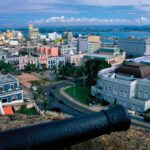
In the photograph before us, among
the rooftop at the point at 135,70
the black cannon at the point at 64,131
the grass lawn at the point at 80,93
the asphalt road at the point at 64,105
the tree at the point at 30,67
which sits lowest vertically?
the asphalt road at the point at 64,105

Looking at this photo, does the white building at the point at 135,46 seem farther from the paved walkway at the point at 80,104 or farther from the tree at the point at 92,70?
the paved walkway at the point at 80,104

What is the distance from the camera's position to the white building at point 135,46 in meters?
66.2

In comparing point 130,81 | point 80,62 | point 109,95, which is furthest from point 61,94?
point 80,62

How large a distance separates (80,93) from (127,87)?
710cm

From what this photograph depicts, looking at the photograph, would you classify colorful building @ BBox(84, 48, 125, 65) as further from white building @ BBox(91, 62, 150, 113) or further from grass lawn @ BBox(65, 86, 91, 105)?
white building @ BBox(91, 62, 150, 113)

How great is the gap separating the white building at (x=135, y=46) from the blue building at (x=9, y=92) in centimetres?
4454

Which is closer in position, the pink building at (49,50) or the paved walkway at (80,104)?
the paved walkway at (80,104)

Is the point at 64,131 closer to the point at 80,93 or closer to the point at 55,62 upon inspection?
the point at 80,93

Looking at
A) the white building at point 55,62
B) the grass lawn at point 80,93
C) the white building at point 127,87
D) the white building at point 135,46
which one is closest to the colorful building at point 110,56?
the white building at point 55,62

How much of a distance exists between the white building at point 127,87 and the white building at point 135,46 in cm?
3573

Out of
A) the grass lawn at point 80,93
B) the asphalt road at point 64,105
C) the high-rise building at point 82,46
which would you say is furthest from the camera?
the high-rise building at point 82,46

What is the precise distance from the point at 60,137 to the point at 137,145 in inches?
145

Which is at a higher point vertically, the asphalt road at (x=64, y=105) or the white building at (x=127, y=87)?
the white building at (x=127, y=87)

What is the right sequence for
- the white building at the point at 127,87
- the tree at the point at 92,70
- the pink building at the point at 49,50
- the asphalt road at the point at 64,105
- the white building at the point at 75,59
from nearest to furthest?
the asphalt road at the point at 64,105, the white building at the point at 127,87, the tree at the point at 92,70, the white building at the point at 75,59, the pink building at the point at 49,50
